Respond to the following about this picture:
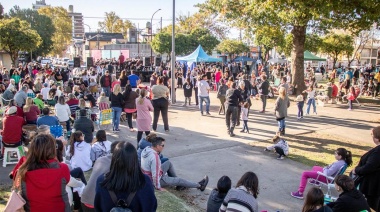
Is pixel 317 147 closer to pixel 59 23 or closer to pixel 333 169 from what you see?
pixel 333 169

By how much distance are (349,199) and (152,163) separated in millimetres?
3024

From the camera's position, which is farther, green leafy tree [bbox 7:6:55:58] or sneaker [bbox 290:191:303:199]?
green leafy tree [bbox 7:6:55:58]

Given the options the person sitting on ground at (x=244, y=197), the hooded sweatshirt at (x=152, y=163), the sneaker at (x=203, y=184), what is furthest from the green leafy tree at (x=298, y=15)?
the person sitting on ground at (x=244, y=197)

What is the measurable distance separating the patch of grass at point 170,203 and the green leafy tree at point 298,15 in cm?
1009

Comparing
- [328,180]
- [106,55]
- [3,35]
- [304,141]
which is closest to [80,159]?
[328,180]

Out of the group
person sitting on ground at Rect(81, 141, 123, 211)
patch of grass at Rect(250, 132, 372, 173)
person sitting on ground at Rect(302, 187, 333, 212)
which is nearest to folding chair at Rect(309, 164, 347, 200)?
patch of grass at Rect(250, 132, 372, 173)

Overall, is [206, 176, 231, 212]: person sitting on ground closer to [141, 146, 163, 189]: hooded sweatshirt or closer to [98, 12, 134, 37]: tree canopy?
[141, 146, 163, 189]: hooded sweatshirt

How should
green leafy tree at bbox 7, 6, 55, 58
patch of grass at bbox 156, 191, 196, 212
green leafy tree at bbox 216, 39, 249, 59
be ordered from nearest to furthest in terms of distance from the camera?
patch of grass at bbox 156, 191, 196, 212 < green leafy tree at bbox 216, 39, 249, 59 < green leafy tree at bbox 7, 6, 55, 58

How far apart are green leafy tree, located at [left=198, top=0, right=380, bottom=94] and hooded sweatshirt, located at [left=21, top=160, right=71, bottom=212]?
39.2 feet

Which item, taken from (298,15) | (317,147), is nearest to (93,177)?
(317,147)

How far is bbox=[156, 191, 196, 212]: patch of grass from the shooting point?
213 inches

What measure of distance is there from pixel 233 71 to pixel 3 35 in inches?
765

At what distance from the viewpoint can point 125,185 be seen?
9.19ft

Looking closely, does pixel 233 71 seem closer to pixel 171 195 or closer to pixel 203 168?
pixel 203 168
